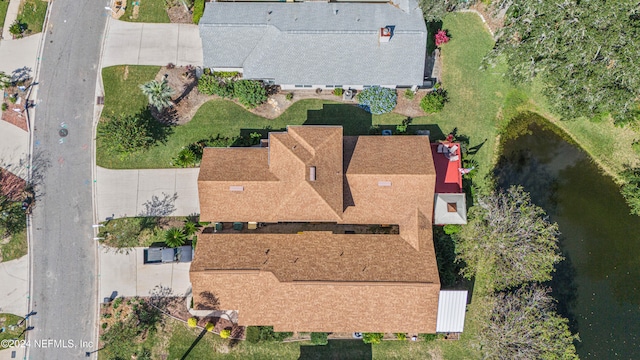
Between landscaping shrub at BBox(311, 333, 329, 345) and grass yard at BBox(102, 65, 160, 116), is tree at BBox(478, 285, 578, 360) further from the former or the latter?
grass yard at BBox(102, 65, 160, 116)

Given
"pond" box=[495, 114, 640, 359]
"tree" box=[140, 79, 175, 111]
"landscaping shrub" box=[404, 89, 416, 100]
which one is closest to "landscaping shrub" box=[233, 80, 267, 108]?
"tree" box=[140, 79, 175, 111]

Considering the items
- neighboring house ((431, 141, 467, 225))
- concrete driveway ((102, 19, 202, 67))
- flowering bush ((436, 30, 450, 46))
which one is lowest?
neighboring house ((431, 141, 467, 225))

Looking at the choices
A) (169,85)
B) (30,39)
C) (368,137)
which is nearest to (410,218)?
(368,137)

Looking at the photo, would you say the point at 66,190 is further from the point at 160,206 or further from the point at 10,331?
the point at 10,331

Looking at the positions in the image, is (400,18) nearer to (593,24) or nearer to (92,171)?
(593,24)

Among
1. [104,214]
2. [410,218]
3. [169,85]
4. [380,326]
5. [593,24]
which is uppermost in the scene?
[593,24]

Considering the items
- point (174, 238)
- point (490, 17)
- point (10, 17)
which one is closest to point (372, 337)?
point (174, 238)

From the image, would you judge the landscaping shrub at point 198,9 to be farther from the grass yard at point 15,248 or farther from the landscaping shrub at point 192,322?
the landscaping shrub at point 192,322
